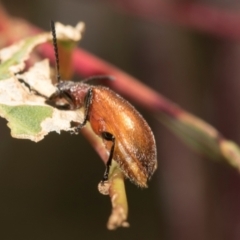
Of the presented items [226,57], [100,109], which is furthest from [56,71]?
[226,57]

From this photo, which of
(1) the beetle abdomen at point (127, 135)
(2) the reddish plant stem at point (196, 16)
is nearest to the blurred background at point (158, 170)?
(2) the reddish plant stem at point (196, 16)

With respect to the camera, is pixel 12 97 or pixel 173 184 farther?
pixel 173 184

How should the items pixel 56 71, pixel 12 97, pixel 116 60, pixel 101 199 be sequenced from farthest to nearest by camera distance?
1. pixel 116 60
2. pixel 101 199
3. pixel 56 71
4. pixel 12 97

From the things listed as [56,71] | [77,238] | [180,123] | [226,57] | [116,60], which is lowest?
[77,238]

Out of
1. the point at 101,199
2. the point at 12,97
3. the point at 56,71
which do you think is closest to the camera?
the point at 12,97

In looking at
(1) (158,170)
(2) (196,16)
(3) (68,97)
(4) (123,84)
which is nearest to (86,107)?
(3) (68,97)

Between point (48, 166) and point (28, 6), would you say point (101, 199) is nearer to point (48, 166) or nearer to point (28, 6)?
point (48, 166)
